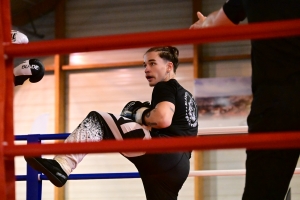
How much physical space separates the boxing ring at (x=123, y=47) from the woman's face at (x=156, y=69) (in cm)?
118

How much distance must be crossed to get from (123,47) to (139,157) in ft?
3.34

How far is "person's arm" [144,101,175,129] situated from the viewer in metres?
2.18

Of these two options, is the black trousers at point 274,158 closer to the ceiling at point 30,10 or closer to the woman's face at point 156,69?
the woman's face at point 156,69

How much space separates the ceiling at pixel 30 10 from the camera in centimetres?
766

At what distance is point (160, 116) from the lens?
2174mm

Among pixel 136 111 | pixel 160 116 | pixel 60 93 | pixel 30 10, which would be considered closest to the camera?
pixel 160 116

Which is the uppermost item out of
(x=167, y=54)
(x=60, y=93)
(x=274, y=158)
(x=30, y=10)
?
(x=30, y=10)

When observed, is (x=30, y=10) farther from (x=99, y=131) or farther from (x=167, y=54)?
(x=99, y=131)

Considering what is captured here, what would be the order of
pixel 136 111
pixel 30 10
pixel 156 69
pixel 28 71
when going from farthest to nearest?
pixel 30 10 < pixel 28 71 < pixel 156 69 < pixel 136 111

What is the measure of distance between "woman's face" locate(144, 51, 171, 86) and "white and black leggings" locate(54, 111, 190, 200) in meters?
0.33

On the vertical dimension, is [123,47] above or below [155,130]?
above

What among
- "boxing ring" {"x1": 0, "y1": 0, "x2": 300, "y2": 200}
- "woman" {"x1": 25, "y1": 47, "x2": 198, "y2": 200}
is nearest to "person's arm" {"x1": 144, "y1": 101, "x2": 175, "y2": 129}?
"woman" {"x1": 25, "y1": 47, "x2": 198, "y2": 200}

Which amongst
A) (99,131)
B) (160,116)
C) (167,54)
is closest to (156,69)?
(167,54)

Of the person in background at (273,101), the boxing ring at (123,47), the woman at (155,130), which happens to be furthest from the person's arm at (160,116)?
the boxing ring at (123,47)
